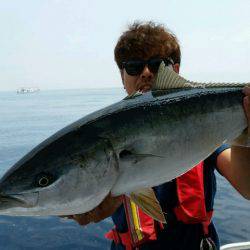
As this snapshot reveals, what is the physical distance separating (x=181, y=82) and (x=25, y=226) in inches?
395

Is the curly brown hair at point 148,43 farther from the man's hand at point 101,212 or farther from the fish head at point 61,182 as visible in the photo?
the fish head at point 61,182

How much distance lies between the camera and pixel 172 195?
4543mm

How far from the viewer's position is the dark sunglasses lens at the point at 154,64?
185 inches

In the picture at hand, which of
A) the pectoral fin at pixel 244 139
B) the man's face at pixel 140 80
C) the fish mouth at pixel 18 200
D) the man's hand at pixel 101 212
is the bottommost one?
the man's hand at pixel 101 212

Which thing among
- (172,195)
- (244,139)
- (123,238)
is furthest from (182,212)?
(244,139)

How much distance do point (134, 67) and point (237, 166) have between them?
159 cm

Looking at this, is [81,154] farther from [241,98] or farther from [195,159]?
[241,98]

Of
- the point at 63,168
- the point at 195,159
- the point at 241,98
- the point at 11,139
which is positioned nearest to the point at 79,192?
the point at 63,168

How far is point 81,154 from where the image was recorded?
2.88 metres

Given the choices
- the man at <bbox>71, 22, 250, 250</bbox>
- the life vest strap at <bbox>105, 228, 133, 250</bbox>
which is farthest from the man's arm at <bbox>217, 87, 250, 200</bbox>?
the life vest strap at <bbox>105, 228, 133, 250</bbox>

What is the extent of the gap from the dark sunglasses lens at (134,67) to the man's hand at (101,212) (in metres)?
1.73

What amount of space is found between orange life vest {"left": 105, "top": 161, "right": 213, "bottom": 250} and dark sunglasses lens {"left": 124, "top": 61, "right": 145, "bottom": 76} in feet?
4.06

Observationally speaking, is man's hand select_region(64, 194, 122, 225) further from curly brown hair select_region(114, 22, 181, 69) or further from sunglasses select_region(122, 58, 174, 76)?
curly brown hair select_region(114, 22, 181, 69)

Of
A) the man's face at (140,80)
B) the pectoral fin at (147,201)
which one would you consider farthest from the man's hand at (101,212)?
the man's face at (140,80)
